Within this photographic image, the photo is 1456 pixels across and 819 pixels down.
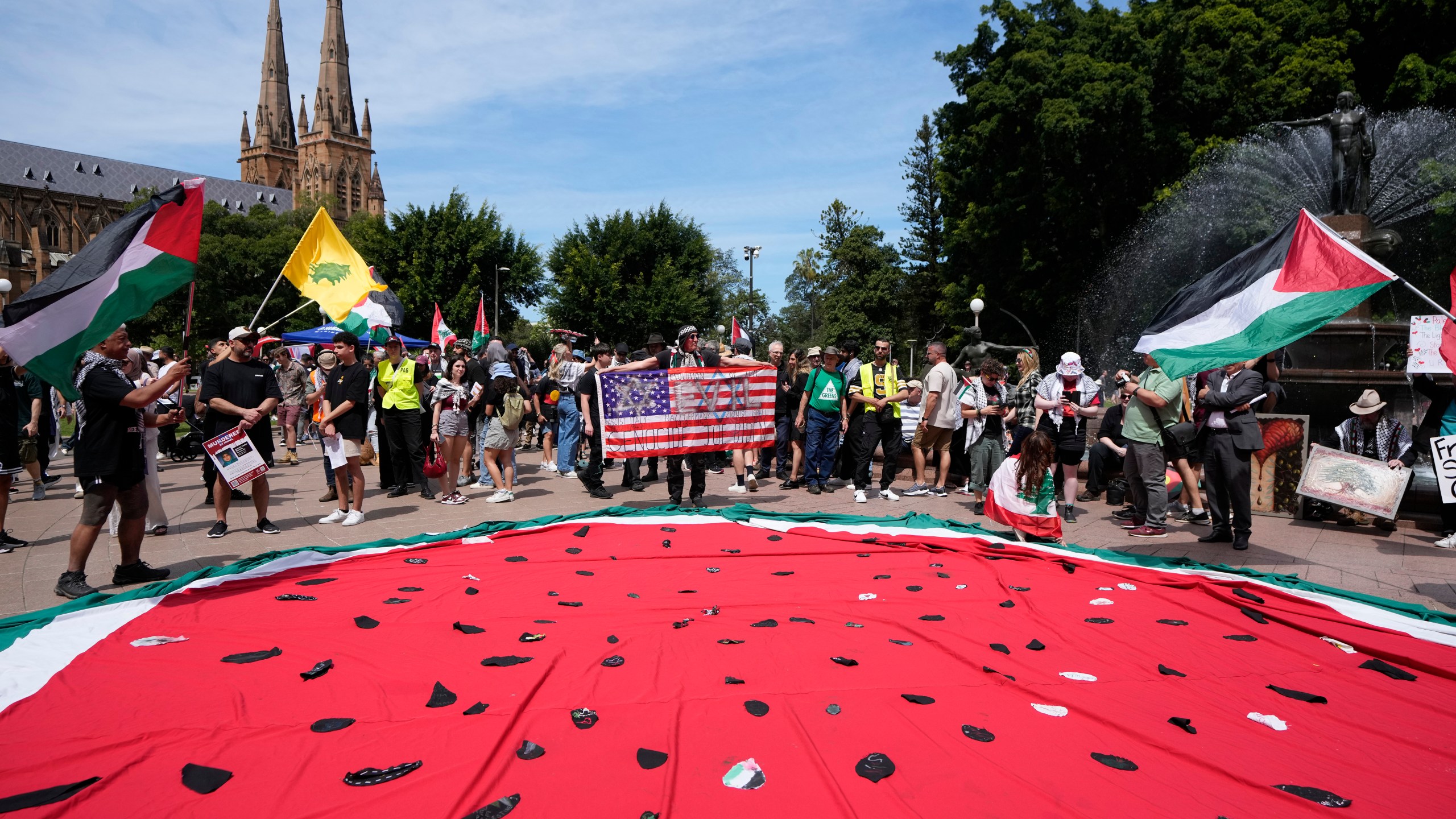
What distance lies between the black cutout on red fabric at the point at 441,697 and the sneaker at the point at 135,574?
3.72 meters

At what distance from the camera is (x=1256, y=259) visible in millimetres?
6945

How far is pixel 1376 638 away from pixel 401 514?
340 inches

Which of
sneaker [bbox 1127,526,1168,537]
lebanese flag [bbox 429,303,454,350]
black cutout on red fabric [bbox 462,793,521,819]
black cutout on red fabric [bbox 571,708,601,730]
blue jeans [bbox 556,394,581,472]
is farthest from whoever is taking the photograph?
lebanese flag [bbox 429,303,454,350]

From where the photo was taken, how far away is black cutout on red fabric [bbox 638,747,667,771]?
10.5 ft

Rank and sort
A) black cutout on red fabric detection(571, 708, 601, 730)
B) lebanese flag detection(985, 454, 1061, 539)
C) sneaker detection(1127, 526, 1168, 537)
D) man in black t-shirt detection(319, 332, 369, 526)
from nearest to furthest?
black cutout on red fabric detection(571, 708, 601, 730) → lebanese flag detection(985, 454, 1061, 539) → sneaker detection(1127, 526, 1168, 537) → man in black t-shirt detection(319, 332, 369, 526)

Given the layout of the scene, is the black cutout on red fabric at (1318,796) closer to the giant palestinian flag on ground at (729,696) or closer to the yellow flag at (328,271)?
the giant palestinian flag on ground at (729,696)

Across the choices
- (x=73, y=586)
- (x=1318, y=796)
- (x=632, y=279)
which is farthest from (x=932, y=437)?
(x=632, y=279)

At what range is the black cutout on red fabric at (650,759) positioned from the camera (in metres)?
3.21

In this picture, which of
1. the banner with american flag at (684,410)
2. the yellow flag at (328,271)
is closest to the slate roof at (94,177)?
the yellow flag at (328,271)

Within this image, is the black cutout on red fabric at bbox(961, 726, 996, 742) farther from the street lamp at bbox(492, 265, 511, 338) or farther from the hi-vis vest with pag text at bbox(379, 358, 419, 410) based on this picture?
the street lamp at bbox(492, 265, 511, 338)

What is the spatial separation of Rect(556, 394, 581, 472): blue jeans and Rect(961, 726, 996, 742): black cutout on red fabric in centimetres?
1000

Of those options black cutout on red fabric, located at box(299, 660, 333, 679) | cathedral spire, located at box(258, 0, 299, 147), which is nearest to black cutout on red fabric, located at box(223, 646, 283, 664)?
black cutout on red fabric, located at box(299, 660, 333, 679)

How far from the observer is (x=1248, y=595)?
5.61 m

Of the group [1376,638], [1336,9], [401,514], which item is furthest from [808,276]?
[1376,638]
